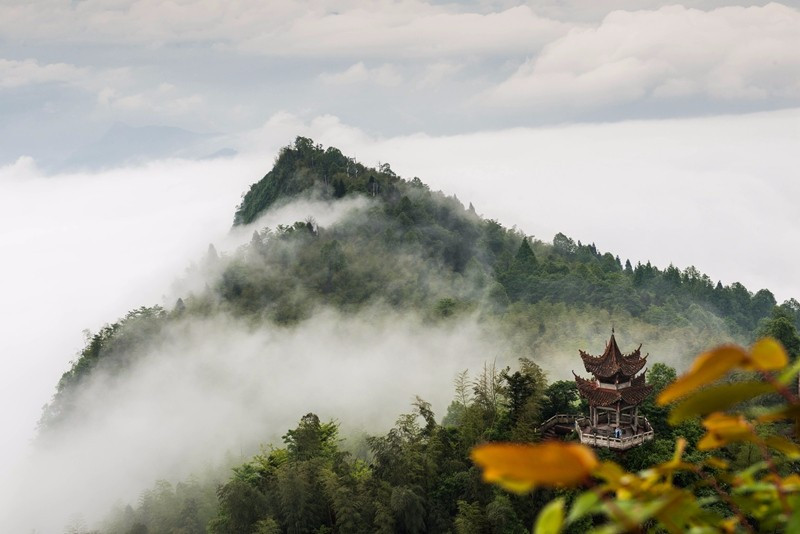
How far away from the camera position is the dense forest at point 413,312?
21.2 metres

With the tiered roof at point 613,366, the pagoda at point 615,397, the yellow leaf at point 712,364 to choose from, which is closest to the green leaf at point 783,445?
the yellow leaf at point 712,364

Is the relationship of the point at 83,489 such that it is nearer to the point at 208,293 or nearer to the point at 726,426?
the point at 208,293

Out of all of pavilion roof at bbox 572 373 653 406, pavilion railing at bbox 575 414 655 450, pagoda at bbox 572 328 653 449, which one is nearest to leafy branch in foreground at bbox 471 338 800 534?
pavilion railing at bbox 575 414 655 450

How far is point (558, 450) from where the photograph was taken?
60.8 inches

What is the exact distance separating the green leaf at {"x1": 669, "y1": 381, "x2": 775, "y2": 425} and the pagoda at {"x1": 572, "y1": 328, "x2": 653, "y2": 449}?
19.5 meters

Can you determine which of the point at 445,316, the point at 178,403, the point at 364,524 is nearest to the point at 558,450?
the point at 364,524

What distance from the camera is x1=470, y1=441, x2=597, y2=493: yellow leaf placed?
1.52m

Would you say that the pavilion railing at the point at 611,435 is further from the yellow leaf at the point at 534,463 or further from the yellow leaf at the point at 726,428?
the yellow leaf at the point at 534,463

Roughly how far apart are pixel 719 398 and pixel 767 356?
0.70ft

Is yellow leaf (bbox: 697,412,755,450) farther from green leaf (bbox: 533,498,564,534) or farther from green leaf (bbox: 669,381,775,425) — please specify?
green leaf (bbox: 533,498,564,534)

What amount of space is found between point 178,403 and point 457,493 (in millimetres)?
29289

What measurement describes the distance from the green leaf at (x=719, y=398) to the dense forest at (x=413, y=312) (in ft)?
57.9

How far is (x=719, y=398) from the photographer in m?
1.90

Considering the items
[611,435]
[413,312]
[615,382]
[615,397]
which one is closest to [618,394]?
[615,397]
